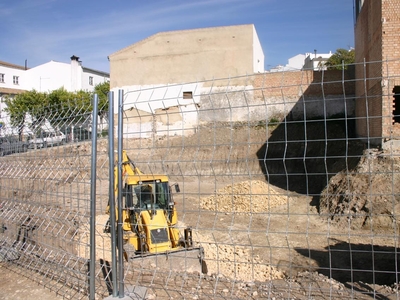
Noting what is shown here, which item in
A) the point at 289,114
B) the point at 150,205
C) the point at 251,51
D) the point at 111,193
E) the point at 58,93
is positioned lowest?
the point at 150,205

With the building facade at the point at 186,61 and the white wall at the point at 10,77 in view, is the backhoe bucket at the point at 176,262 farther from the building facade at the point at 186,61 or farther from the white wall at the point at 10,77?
the white wall at the point at 10,77

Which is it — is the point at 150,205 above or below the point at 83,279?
above

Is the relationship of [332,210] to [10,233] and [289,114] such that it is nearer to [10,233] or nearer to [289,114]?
[10,233]

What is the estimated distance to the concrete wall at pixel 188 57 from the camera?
26.8 m

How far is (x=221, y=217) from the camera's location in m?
12.3

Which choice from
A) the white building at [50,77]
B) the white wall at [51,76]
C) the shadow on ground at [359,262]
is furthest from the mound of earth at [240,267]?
the white wall at [51,76]

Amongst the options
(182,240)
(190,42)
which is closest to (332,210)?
(182,240)

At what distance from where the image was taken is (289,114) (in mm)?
23938

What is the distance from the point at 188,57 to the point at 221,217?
18.2m

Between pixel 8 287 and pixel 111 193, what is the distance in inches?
80.5

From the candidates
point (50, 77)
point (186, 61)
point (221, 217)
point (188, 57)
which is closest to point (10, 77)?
point (50, 77)

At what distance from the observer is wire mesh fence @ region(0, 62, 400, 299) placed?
11.1ft

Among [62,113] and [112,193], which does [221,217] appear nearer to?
[62,113]

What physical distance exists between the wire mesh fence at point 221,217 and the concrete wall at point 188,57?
7.60 m
